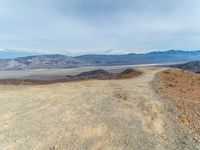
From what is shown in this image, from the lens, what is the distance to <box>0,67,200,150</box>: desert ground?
11.9 meters

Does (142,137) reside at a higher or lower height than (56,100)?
lower

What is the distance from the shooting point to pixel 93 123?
43.8 feet

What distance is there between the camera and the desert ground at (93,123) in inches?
469

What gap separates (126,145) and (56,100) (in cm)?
579

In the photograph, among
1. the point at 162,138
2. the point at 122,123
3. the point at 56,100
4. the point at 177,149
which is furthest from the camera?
the point at 56,100

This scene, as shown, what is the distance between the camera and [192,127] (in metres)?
12.9

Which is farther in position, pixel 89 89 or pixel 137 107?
pixel 89 89

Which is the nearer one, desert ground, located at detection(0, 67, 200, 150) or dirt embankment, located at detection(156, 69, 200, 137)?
desert ground, located at detection(0, 67, 200, 150)

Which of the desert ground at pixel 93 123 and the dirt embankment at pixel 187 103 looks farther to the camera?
the dirt embankment at pixel 187 103

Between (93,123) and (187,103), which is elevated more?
(187,103)

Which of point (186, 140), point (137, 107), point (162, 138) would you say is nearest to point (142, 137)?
point (162, 138)

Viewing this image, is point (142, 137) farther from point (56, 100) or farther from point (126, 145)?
point (56, 100)

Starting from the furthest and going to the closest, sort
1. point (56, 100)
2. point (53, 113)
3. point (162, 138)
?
point (56, 100)
point (53, 113)
point (162, 138)

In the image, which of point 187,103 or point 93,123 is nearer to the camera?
point 93,123
